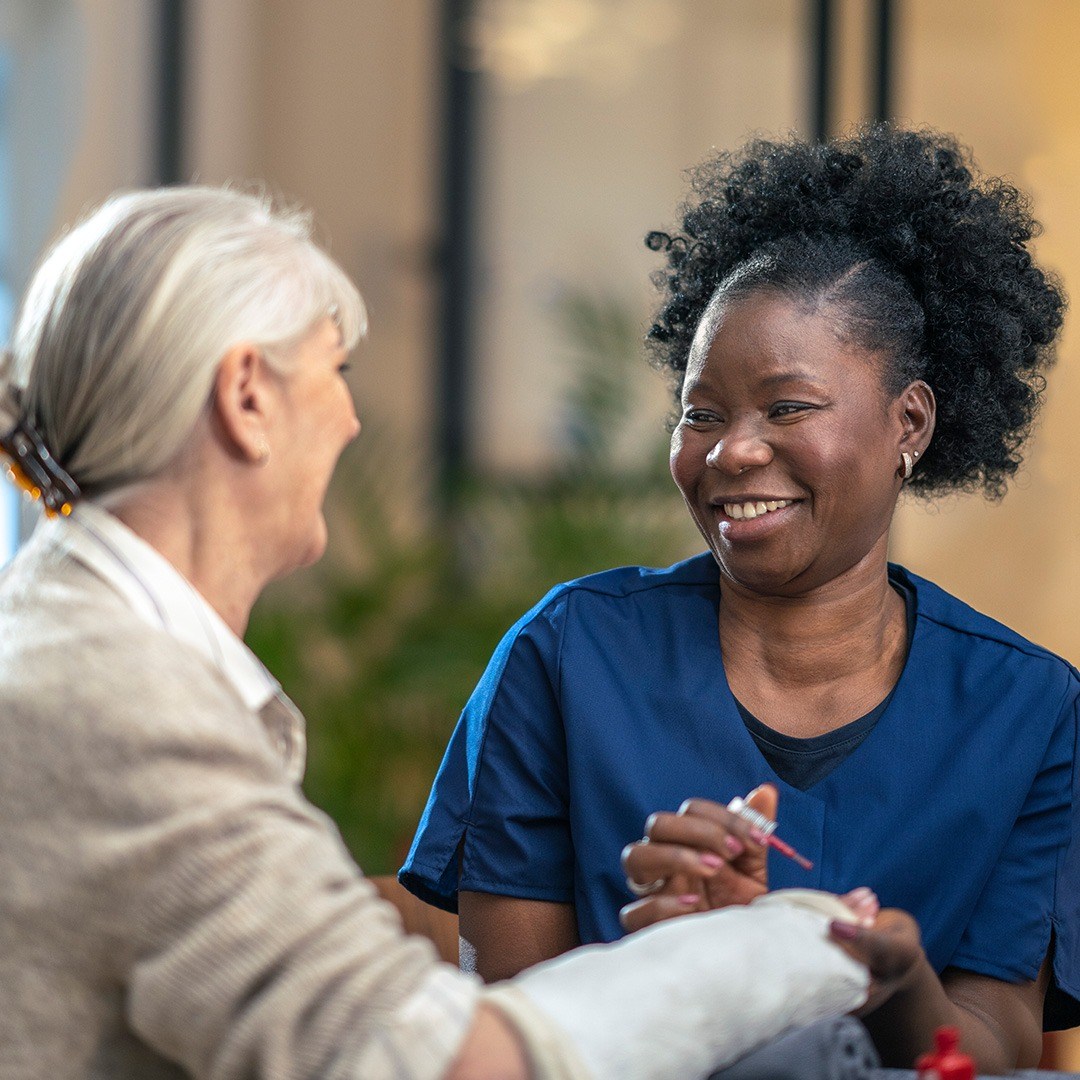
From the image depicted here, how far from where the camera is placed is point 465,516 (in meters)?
4.15

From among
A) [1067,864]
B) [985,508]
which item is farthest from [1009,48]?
[1067,864]

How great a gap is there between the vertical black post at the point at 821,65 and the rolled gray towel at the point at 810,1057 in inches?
123

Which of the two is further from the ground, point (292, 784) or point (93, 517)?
point (93, 517)

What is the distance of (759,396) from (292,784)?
0.80 m

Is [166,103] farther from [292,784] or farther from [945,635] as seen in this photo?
[292,784]

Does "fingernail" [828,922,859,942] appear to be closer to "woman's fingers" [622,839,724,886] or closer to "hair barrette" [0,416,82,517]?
"woman's fingers" [622,839,724,886]

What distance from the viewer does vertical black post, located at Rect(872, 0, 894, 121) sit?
148 inches

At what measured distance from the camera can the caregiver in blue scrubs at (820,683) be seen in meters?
1.67

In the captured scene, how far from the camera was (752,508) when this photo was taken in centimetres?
173

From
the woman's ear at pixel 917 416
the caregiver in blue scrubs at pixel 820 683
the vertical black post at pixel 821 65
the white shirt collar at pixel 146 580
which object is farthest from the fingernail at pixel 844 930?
the vertical black post at pixel 821 65

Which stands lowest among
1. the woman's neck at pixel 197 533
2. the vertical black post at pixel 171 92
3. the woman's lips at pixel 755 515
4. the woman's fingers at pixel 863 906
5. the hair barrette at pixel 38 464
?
the woman's fingers at pixel 863 906

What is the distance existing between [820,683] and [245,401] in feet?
2.88

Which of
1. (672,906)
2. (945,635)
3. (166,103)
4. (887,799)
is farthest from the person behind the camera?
(166,103)

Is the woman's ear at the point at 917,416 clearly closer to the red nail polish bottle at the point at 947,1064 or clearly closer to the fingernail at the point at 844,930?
the fingernail at the point at 844,930
